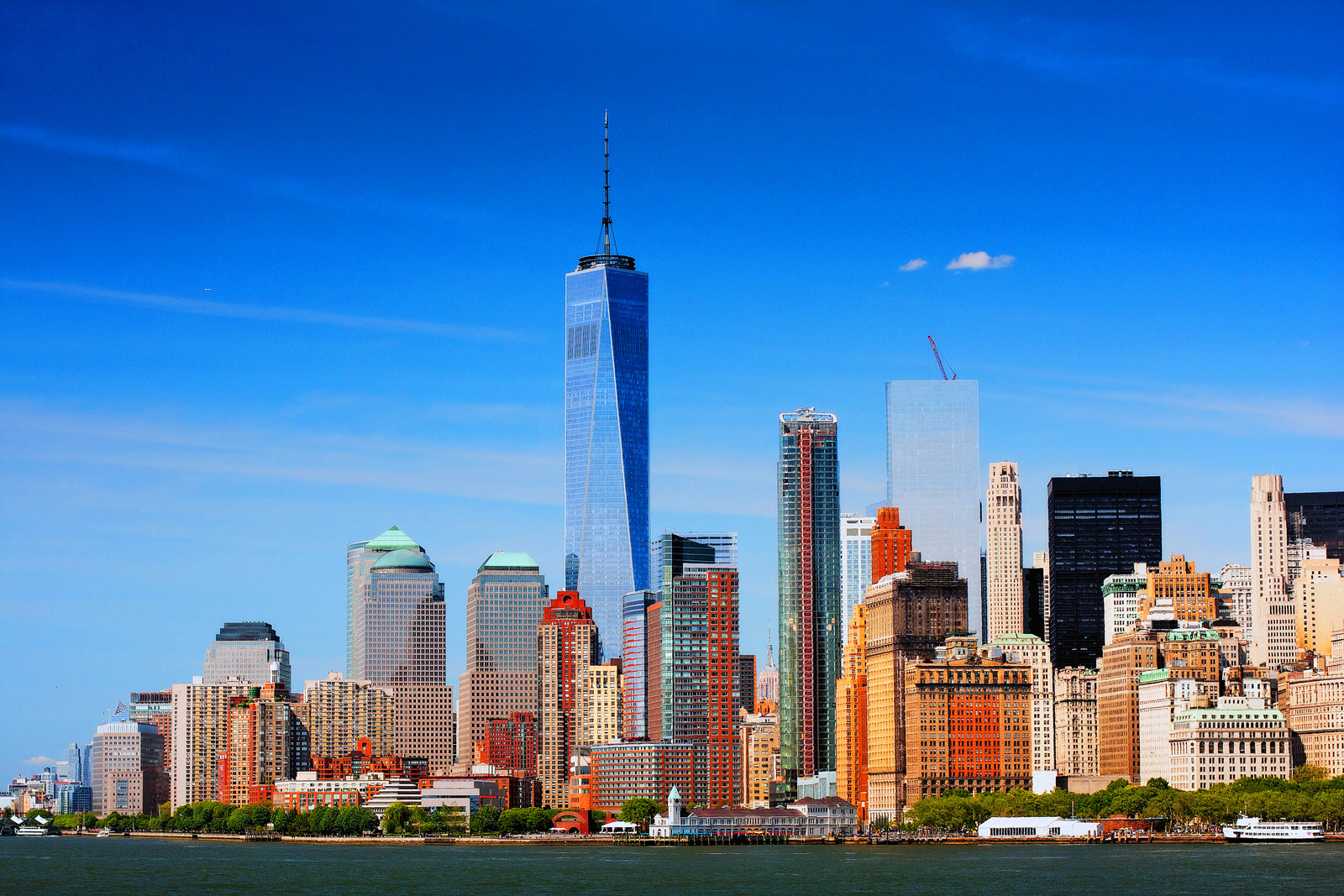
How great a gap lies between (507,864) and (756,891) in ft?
174

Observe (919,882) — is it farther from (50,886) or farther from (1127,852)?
(50,886)

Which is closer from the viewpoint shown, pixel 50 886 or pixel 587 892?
pixel 587 892

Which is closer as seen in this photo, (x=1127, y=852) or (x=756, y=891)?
(x=756, y=891)

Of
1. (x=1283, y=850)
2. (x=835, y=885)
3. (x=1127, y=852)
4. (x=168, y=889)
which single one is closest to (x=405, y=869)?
(x=168, y=889)

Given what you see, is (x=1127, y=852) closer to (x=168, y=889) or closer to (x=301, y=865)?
(x=301, y=865)

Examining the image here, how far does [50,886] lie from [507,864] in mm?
46676

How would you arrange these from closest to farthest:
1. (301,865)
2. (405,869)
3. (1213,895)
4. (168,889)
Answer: (1213,895)
(168,889)
(405,869)
(301,865)

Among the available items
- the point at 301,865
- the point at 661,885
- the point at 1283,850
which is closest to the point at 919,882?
the point at 661,885

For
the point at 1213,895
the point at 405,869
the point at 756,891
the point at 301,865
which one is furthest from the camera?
the point at 301,865

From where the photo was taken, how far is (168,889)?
158m

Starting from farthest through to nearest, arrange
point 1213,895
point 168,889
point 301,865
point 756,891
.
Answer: point 301,865 → point 168,889 → point 756,891 → point 1213,895

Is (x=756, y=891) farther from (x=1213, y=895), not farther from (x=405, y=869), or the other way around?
(x=405, y=869)

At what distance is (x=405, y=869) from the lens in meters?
187

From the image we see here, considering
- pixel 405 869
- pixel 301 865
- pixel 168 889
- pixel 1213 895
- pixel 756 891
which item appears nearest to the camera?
pixel 1213 895
